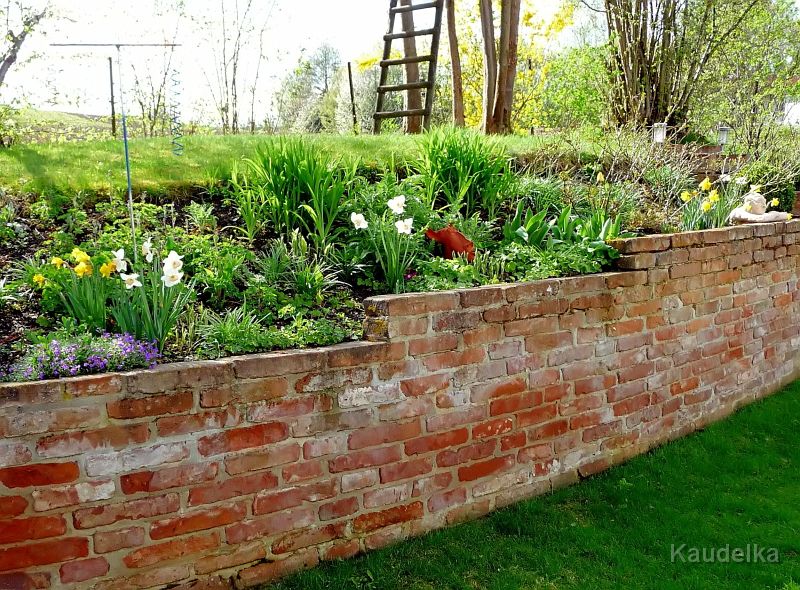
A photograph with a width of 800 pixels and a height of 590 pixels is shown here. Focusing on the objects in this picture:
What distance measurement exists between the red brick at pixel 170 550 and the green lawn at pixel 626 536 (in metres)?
0.37

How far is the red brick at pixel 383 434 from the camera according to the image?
294cm

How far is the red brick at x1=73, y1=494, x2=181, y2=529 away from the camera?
240 cm

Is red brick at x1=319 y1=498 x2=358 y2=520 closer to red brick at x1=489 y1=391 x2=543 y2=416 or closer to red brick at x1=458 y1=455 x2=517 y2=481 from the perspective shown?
red brick at x1=458 y1=455 x2=517 y2=481

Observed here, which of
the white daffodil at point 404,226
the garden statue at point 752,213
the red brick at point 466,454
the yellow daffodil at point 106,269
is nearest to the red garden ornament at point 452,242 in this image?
the white daffodil at point 404,226

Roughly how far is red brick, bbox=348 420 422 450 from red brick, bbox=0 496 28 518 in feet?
3.86

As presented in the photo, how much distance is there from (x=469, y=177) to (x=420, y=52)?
17.4 metres

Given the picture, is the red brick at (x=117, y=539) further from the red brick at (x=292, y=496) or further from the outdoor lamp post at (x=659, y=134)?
the outdoor lamp post at (x=659, y=134)

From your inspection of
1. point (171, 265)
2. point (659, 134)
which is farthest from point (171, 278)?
point (659, 134)

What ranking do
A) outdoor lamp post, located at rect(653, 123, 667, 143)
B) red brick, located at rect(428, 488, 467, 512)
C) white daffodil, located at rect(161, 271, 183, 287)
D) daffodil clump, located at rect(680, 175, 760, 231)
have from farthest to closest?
outdoor lamp post, located at rect(653, 123, 667, 143)
daffodil clump, located at rect(680, 175, 760, 231)
red brick, located at rect(428, 488, 467, 512)
white daffodil, located at rect(161, 271, 183, 287)

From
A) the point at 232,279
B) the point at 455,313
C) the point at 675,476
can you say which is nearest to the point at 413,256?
the point at 455,313

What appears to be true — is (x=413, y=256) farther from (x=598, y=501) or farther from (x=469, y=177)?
(x=598, y=501)

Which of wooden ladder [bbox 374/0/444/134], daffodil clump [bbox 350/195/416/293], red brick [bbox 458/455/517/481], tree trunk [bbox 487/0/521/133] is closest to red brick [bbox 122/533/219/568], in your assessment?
red brick [bbox 458/455/517/481]

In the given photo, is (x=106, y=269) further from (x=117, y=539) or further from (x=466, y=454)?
(x=466, y=454)

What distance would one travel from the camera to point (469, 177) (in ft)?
15.2
